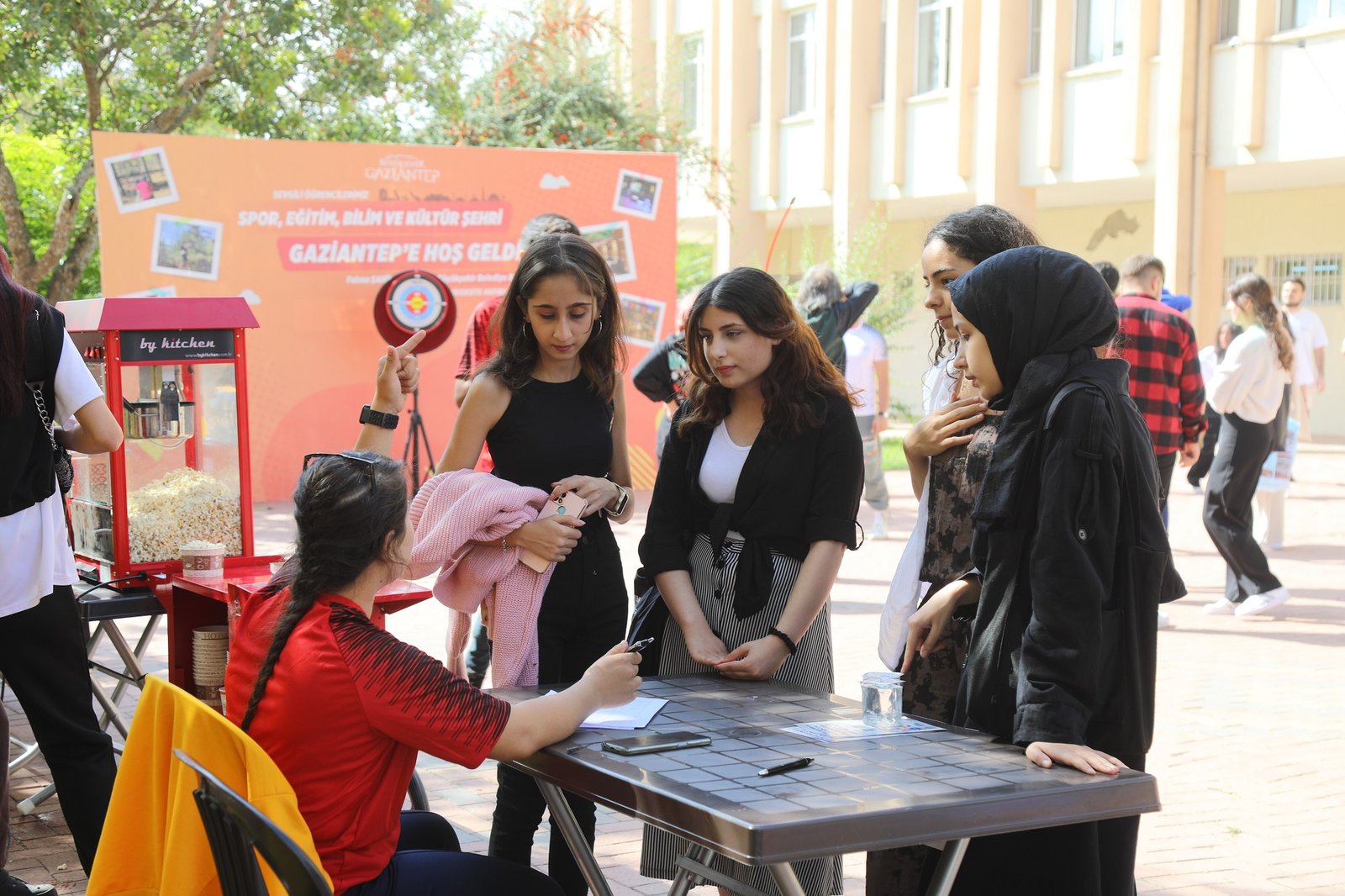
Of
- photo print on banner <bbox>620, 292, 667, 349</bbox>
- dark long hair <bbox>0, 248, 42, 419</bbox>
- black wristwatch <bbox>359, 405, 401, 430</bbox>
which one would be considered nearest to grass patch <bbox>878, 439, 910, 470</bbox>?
photo print on banner <bbox>620, 292, 667, 349</bbox>

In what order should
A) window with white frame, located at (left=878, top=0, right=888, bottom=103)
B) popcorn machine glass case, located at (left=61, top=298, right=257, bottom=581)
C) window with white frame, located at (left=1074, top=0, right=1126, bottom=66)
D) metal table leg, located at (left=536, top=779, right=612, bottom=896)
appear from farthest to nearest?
1. window with white frame, located at (left=878, top=0, right=888, bottom=103)
2. window with white frame, located at (left=1074, top=0, right=1126, bottom=66)
3. popcorn machine glass case, located at (left=61, top=298, right=257, bottom=581)
4. metal table leg, located at (left=536, top=779, right=612, bottom=896)

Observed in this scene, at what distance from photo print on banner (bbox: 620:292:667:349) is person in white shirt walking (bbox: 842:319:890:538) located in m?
3.14

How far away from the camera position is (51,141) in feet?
64.9

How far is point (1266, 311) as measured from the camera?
887 centimetres

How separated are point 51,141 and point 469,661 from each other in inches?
662

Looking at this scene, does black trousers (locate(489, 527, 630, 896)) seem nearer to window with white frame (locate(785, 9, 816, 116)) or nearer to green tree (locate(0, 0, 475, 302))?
green tree (locate(0, 0, 475, 302))

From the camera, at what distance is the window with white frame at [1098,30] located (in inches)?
813

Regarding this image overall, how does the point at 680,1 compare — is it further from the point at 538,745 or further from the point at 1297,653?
the point at 538,745

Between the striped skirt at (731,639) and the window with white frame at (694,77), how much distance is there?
25.6m

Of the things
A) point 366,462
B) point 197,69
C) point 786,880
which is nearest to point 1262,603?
point 786,880

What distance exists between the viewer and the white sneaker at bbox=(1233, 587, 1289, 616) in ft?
27.2

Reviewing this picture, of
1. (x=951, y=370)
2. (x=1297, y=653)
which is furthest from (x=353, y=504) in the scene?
(x=1297, y=653)

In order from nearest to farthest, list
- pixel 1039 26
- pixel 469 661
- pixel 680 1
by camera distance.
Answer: pixel 469 661 < pixel 1039 26 < pixel 680 1

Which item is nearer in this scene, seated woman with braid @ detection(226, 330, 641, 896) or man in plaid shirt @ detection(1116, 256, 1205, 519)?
seated woman with braid @ detection(226, 330, 641, 896)
